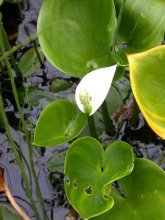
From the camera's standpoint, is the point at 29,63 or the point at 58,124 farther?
the point at 29,63

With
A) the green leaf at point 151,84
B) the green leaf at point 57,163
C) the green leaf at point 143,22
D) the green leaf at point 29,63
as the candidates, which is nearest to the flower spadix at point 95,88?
the green leaf at point 151,84

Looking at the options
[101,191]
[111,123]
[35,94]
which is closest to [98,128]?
[111,123]

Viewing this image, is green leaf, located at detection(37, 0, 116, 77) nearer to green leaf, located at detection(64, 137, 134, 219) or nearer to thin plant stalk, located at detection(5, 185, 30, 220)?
green leaf, located at detection(64, 137, 134, 219)

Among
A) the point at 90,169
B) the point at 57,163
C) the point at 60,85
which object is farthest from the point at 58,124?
the point at 60,85

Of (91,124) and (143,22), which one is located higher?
(143,22)

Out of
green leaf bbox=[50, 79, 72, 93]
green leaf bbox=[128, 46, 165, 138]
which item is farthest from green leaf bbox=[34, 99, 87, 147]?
green leaf bbox=[50, 79, 72, 93]

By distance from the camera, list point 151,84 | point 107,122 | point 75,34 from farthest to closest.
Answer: point 107,122
point 75,34
point 151,84

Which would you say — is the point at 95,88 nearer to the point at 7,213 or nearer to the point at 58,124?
the point at 58,124
